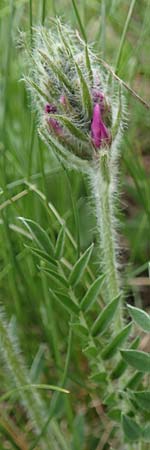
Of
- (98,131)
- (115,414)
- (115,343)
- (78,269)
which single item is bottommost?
(115,414)

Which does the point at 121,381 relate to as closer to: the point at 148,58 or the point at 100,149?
the point at 100,149

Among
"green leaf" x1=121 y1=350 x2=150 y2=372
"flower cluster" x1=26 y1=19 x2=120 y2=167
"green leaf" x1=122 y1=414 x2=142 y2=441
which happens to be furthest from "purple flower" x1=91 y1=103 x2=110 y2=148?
"green leaf" x1=122 y1=414 x2=142 y2=441

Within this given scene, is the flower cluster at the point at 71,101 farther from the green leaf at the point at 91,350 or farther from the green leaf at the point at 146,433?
the green leaf at the point at 146,433

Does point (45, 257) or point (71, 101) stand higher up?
point (71, 101)

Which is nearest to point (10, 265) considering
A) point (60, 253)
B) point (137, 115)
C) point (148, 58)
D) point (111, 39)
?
point (60, 253)

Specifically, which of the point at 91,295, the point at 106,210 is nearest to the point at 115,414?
the point at 91,295

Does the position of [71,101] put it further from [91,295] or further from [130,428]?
[130,428]
